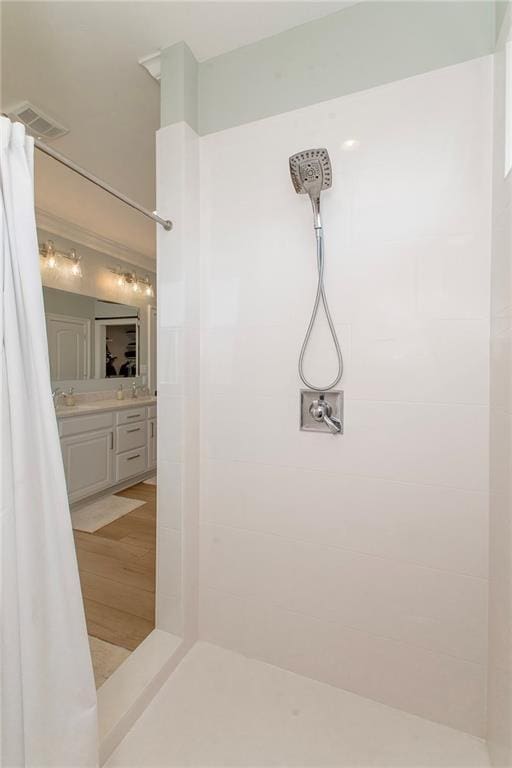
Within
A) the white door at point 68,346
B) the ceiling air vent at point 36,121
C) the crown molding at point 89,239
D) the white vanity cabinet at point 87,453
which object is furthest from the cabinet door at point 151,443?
the ceiling air vent at point 36,121

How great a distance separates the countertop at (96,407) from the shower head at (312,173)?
2491 millimetres

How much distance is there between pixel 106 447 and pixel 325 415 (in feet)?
8.63

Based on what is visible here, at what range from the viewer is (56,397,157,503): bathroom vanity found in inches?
118

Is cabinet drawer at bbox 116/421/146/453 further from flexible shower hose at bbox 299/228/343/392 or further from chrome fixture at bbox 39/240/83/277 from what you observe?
flexible shower hose at bbox 299/228/343/392

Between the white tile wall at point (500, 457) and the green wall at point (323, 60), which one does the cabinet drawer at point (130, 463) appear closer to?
the green wall at point (323, 60)

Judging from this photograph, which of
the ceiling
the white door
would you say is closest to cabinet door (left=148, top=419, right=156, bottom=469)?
the white door

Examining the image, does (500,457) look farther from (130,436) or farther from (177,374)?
(130,436)

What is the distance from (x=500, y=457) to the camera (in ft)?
3.52

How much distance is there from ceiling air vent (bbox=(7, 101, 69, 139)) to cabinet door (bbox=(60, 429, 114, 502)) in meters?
2.07

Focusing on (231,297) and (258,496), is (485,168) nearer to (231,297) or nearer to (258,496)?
(231,297)

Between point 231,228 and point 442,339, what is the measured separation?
92cm

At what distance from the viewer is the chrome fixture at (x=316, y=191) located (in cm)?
123

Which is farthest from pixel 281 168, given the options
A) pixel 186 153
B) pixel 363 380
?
pixel 363 380

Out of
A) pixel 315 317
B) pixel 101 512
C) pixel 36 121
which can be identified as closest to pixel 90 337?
pixel 101 512
